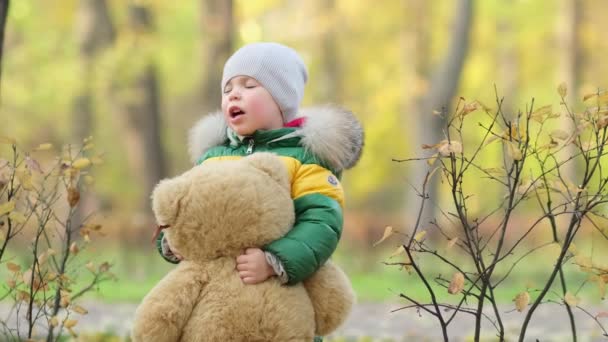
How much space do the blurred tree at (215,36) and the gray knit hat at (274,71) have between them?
11.5 m

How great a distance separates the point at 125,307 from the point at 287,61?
6.29 meters

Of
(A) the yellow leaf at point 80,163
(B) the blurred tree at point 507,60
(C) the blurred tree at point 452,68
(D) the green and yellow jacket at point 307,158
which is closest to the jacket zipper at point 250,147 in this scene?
(D) the green and yellow jacket at point 307,158

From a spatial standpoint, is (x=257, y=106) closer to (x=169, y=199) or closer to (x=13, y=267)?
(x=169, y=199)

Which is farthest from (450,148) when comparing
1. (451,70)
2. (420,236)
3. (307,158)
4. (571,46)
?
(571,46)

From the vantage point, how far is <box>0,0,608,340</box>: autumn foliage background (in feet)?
45.2

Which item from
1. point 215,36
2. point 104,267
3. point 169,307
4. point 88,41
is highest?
point 88,41

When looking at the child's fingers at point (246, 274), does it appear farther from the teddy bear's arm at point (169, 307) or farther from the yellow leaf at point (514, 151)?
the yellow leaf at point (514, 151)

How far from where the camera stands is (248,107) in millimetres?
3000

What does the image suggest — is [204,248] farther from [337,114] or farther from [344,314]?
[337,114]

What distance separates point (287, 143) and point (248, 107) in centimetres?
18

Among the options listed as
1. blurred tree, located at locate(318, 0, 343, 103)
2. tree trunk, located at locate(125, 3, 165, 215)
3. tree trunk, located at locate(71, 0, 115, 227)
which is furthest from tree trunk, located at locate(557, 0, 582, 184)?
tree trunk, located at locate(71, 0, 115, 227)

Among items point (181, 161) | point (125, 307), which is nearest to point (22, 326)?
point (125, 307)

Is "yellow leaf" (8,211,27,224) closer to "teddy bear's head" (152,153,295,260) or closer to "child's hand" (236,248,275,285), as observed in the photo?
"teddy bear's head" (152,153,295,260)

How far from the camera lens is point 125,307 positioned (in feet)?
29.2
